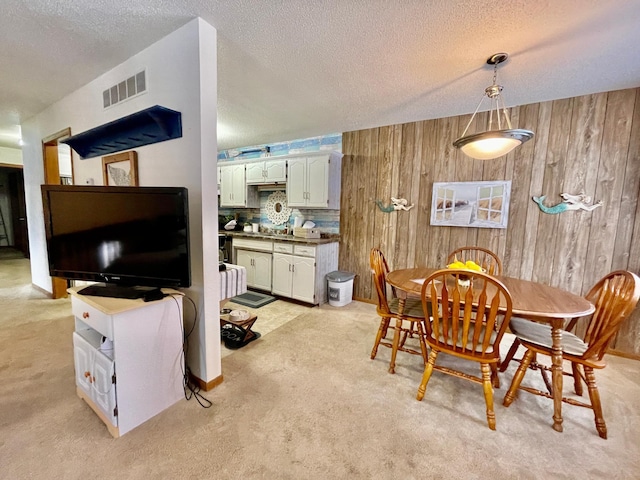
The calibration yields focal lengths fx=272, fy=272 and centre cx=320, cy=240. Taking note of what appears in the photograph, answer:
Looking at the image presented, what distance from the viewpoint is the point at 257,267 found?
13.2 feet

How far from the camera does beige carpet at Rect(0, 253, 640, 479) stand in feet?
4.40

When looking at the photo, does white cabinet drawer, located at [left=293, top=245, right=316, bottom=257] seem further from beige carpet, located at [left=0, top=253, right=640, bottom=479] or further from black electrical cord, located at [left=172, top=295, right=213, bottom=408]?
black electrical cord, located at [left=172, top=295, right=213, bottom=408]

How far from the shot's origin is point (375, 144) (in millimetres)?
3605

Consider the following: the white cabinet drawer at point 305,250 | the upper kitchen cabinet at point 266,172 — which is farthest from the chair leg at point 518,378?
the upper kitchen cabinet at point 266,172

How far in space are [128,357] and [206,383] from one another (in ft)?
1.87

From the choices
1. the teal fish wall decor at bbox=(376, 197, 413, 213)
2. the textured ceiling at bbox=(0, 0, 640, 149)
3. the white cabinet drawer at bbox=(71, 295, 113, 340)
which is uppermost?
the textured ceiling at bbox=(0, 0, 640, 149)

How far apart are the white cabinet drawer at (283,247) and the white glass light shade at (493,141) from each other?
2360 millimetres

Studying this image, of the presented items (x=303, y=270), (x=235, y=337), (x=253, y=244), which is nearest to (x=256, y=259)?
(x=253, y=244)

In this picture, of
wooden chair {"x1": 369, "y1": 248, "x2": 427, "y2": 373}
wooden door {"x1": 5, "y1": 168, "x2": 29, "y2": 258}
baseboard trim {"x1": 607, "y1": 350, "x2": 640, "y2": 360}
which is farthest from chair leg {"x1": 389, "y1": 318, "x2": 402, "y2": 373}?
wooden door {"x1": 5, "y1": 168, "x2": 29, "y2": 258}

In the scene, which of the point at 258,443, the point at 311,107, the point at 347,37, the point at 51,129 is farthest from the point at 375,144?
the point at 51,129

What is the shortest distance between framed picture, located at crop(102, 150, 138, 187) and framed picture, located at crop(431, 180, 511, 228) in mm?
3034

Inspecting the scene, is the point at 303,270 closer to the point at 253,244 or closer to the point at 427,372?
the point at 253,244

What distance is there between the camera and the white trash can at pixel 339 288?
3607 mm

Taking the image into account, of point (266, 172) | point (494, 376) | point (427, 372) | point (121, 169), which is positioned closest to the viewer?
point (427, 372)
